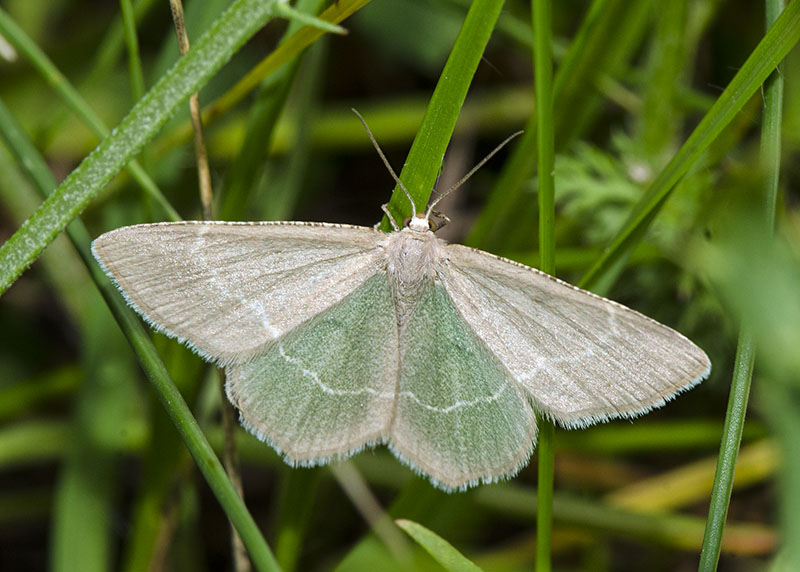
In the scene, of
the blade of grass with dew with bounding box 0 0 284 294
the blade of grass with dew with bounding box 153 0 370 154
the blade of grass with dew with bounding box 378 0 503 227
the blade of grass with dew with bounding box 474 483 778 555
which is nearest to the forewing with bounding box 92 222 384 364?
the blade of grass with dew with bounding box 0 0 284 294

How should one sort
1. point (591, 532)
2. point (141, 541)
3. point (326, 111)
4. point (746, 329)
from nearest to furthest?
point (746, 329), point (141, 541), point (591, 532), point (326, 111)

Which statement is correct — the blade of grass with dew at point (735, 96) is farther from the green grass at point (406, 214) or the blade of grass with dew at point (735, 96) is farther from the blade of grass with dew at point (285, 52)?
the blade of grass with dew at point (285, 52)

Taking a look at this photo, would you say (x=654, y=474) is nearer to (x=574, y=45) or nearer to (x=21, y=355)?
(x=574, y=45)

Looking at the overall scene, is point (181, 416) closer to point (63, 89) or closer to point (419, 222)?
point (419, 222)

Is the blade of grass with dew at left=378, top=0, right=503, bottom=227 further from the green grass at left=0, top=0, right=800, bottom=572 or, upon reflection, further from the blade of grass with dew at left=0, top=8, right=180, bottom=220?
the blade of grass with dew at left=0, top=8, right=180, bottom=220

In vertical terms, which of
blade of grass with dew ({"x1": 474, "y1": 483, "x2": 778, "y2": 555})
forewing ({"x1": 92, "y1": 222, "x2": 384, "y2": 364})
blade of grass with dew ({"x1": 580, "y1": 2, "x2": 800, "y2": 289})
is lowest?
blade of grass with dew ({"x1": 474, "y1": 483, "x2": 778, "y2": 555})

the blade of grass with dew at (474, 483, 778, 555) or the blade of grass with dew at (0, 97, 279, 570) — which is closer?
the blade of grass with dew at (0, 97, 279, 570)

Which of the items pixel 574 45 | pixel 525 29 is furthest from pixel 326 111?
pixel 574 45
